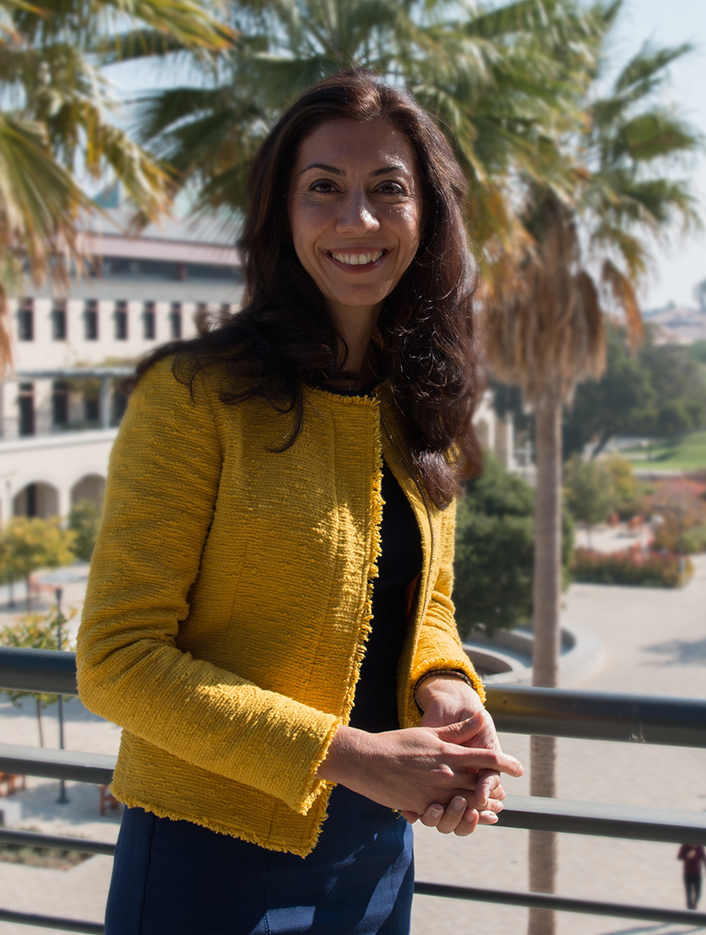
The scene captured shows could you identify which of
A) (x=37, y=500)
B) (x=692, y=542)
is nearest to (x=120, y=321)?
(x=37, y=500)

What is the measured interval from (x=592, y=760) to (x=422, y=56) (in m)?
6.79

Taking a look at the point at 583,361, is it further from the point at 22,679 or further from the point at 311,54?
the point at 22,679

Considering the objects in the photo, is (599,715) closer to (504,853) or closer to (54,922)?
(504,853)

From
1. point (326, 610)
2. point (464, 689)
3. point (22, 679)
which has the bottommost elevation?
point (22, 679)

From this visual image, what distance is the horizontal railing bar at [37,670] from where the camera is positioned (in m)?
1.71

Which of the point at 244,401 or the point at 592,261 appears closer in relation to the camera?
the point at 244,401

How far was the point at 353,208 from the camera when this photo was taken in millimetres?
1350

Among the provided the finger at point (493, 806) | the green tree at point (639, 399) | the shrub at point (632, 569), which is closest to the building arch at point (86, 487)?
the shrub at point (632, 569)

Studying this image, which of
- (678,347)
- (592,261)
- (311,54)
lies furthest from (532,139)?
(678,347)

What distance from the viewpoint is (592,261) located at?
38.0 feet

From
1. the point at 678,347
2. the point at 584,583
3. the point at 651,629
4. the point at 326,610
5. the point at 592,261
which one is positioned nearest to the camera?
the point at 326,610

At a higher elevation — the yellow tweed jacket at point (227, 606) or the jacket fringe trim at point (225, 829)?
the yellow tweed jacket at point (227, 606)

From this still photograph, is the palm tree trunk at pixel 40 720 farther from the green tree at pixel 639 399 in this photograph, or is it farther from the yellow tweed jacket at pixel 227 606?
the green tree at pixel 639 399

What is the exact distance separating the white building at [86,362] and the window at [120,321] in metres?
0.04
